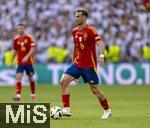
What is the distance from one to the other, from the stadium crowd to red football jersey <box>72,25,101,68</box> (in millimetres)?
17094

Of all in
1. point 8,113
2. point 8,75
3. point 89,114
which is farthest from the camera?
point 8,75

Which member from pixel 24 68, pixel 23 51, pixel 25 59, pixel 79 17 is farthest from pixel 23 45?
pixel 79 17

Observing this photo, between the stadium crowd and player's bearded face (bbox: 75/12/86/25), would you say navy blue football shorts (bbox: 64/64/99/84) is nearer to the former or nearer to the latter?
player's bearded face (bbox: 75/12/86/25)

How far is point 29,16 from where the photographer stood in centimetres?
3331

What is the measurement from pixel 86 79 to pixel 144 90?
39.6ft

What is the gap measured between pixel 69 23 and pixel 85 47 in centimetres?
1858

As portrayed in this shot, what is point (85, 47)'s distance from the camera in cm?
1444

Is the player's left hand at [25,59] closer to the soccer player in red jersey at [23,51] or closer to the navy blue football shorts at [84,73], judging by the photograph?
the soccer player in red jersey at [23,51]

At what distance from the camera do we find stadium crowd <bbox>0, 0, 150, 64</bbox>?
32000 mm

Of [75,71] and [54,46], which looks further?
[54,46]

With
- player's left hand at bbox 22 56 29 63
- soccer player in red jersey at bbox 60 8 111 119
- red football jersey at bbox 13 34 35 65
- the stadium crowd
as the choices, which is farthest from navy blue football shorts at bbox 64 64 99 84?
the stadium crowd

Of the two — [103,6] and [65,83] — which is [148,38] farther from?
[65,83]

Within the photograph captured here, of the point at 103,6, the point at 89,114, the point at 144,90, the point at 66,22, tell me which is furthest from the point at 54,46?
the point at 89,114

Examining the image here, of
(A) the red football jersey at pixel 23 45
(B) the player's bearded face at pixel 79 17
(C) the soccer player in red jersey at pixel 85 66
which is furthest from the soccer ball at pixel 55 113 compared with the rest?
(A) the red football jersey at pixel 23 45
